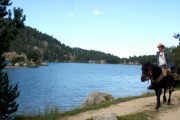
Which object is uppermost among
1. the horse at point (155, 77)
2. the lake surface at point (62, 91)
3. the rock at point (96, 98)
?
the horse at point (155, 77)

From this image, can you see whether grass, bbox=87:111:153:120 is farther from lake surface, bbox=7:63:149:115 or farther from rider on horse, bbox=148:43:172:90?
lake surface, bbox=7:63:149:115

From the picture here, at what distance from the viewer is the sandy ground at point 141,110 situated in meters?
17.7

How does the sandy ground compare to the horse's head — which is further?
the horse's head

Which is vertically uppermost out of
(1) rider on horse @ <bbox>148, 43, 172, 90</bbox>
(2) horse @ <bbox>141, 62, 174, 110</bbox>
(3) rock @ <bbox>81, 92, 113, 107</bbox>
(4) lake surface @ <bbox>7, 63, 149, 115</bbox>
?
(1) rider on horse @ <bbox>148, 43, 172, 90</bbox>

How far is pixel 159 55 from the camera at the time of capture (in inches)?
776

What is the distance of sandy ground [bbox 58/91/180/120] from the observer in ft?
57.9

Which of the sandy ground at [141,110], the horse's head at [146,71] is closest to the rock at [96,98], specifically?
the sandy ground at [141,110]

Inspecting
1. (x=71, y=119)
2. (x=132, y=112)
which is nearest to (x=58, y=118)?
(x=71, y=119)

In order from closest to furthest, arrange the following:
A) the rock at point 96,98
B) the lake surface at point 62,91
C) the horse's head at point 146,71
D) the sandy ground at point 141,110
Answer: the sandy ground at point 141,110
the horse's head at point 146,71
the rock at point 96,98
the lake surface at point 62,91

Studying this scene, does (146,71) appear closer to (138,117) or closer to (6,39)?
(138,117)

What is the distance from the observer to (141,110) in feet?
61.9

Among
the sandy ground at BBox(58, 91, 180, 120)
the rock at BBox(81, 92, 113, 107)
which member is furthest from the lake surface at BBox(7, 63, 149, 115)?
the sandy ground at BBox(58, 91, 180, 120)

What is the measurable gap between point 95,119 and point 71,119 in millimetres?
1930

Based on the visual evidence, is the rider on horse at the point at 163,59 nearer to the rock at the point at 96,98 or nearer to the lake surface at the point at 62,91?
the rock at the point at 96,98
